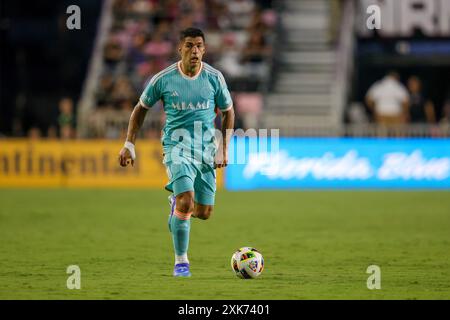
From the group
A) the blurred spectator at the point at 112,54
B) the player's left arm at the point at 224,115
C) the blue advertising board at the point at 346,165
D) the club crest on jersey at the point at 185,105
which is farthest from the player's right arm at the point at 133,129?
the blurred spectator at the point at 112,54

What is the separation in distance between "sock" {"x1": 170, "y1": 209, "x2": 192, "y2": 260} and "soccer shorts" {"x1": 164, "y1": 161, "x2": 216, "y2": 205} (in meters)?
0.23

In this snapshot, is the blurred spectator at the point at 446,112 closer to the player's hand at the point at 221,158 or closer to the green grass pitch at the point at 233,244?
the green grass pitch at the point at 233,244

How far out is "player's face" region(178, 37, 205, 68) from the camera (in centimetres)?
1059

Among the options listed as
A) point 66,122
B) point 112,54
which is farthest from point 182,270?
point 112,54

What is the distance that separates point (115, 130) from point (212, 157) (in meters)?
15.1

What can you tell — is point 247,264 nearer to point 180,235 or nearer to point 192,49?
point 180,235

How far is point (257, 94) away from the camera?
95.9 ft

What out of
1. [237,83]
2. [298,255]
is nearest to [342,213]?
[298,255]

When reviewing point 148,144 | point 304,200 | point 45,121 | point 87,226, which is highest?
point 45,121

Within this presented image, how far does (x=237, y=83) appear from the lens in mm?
29297

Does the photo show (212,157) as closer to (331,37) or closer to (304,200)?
(304,200)

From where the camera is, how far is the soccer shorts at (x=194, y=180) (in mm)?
10727

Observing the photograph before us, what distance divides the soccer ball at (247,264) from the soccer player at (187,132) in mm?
494

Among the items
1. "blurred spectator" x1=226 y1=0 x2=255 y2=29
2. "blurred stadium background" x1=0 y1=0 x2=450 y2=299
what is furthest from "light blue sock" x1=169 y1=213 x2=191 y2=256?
"blurred spectator" x1=226 y1=0 x2=255 y2=29
